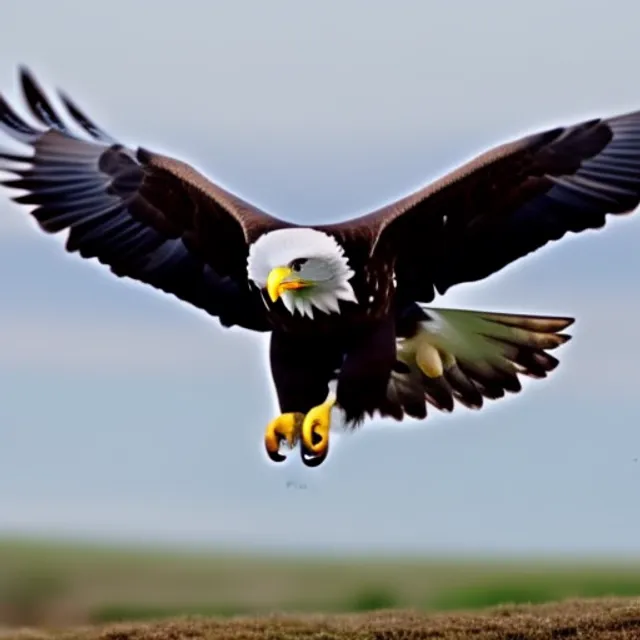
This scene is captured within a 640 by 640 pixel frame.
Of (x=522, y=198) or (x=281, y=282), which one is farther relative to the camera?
(x=522, y=198)

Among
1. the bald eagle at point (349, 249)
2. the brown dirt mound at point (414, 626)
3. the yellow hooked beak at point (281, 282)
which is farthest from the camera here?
the brown dirt mound at point (414, 626)

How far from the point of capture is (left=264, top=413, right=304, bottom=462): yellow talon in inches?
233

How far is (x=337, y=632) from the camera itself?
5.89m

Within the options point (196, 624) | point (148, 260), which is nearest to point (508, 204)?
point (148, 260)

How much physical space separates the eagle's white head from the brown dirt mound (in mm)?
978

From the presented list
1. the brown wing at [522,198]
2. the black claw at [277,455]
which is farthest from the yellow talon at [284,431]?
the brown wing at [522,198]

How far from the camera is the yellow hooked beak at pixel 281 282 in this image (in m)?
5.54

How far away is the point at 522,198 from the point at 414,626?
1266mm

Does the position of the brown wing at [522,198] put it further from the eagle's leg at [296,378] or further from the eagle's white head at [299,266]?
the eagle's leg at [296,378]

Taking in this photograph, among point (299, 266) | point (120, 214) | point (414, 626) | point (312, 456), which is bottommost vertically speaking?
point (414, 626)

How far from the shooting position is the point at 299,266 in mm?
5605

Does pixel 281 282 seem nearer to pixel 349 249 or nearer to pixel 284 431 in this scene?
pixel 349 249

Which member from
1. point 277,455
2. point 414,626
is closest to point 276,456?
point 277,455

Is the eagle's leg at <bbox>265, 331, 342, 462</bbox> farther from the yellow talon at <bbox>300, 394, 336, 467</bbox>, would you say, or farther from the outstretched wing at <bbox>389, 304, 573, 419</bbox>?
the outstretched wing at <bbox>389, 304, 573, 419</bbox>
